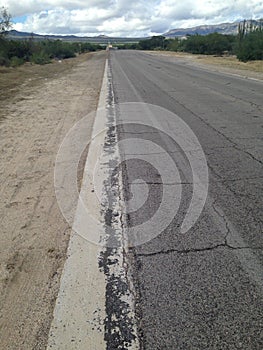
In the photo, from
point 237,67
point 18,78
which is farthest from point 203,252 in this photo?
point 237,67

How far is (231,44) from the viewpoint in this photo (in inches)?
3374

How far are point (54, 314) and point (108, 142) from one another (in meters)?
5.48

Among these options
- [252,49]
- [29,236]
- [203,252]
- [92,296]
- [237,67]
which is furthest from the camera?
[252,49]

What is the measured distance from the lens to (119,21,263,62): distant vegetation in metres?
48.5

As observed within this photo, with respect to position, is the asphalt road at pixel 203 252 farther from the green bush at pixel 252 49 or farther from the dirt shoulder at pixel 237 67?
the green bush at pixel 252 49

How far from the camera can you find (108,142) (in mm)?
7953

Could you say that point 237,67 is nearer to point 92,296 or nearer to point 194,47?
point 92,296

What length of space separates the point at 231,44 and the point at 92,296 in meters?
92.4

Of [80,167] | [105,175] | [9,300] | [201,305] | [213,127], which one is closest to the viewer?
[201,305]

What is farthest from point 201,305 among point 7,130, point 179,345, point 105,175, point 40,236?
point 7,130

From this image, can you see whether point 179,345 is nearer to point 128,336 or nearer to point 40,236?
point 128,336

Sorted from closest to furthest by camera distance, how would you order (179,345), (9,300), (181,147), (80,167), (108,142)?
(179,345) → (9,300) → (80,167) → (181,147) → (108,142)

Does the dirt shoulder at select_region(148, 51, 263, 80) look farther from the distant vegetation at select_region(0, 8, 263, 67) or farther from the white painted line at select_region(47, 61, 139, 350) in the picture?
the white painted line at select_region(47, 61, 139, 350)

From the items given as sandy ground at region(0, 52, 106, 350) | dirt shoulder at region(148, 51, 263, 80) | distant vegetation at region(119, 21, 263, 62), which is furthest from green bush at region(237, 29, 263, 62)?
sandy ground at region(0, 52, 106, 350)
